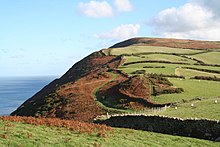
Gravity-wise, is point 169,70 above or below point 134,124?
above

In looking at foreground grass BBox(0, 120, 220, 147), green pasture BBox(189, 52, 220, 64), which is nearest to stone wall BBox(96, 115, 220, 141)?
foreground grass BBox(0, 120, 220, 147)

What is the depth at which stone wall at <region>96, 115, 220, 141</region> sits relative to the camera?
88.3 feet

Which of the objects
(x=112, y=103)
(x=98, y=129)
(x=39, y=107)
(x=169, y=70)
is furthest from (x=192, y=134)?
(x=169, y=70)

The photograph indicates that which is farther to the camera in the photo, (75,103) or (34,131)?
(75,103)

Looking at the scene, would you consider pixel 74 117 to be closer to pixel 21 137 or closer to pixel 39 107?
pixel 39 107

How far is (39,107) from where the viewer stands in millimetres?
56688

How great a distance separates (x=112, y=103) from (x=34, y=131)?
29.7 meters

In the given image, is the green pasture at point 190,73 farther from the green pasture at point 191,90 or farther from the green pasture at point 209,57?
the green pasture at point 209,57

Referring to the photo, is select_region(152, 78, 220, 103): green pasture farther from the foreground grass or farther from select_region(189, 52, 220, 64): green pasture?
select_region(189, 52, 220, 64): green pasture

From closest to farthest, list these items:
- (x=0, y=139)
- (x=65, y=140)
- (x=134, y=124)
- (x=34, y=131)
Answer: (x=0, y=139) → (x=65, y=140) → (x=34, y=131) → (x=134, y=124)

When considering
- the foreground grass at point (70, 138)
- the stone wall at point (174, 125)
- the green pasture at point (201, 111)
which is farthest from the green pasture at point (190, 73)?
the foreground grass at point (70, 138)

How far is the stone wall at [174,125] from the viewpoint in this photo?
2691 centimetres

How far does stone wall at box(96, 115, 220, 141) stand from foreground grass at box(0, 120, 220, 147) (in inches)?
154

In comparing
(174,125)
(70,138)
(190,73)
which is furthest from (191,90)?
(70,138)
